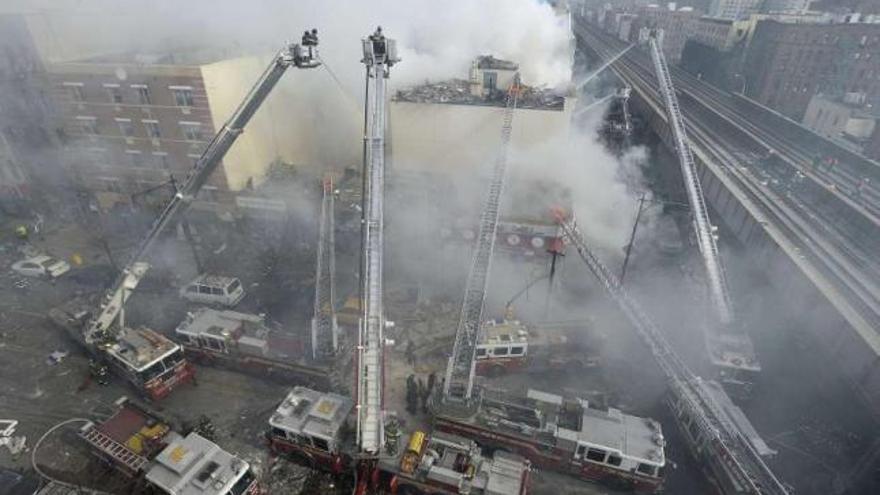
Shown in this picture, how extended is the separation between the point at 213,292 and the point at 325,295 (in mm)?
6186

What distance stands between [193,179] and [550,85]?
87.0 feet

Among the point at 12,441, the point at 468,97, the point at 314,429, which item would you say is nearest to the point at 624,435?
the point at 314,429

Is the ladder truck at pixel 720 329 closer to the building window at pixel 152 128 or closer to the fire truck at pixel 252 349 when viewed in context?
the fire truck at pixel 252 349

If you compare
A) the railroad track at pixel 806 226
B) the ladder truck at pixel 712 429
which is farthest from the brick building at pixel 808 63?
the ladder truck at pixel 712 429

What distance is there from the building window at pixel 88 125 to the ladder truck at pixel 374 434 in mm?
22867

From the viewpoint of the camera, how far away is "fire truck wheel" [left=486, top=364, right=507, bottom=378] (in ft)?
61.8

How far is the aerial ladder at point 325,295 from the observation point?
58.6 ft

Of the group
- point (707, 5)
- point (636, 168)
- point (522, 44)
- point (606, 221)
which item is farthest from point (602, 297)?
point (707, 5)

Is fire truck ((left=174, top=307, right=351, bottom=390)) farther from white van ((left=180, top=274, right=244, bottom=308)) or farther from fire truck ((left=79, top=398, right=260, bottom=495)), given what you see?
fire truck ((left=79, top=398, right=260, bottom=495))

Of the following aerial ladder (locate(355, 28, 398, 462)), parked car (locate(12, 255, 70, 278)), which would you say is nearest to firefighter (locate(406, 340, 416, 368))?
aerial ladder (locate(355, 28, 398, 462))

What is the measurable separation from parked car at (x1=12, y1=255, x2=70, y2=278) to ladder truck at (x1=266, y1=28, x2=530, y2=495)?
18597mm

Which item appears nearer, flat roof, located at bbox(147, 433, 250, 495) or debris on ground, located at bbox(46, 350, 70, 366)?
flat roof, located at bbox(147, 433, 250, 495)

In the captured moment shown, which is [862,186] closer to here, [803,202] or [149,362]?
[803,202]

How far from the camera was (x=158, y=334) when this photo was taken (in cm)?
1838
